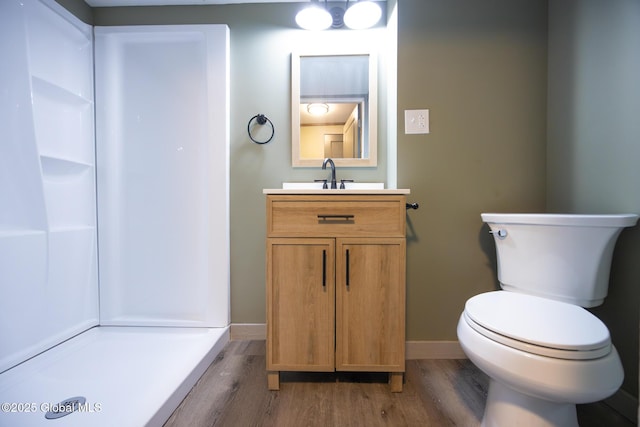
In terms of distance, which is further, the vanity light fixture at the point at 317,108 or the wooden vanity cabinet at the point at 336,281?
the vanity light fixture at the point at 317,108

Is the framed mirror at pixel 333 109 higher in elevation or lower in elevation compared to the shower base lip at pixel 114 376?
higher

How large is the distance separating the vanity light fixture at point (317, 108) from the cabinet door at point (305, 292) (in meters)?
0.86

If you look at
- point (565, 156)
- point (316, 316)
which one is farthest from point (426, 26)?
point (316, 316)

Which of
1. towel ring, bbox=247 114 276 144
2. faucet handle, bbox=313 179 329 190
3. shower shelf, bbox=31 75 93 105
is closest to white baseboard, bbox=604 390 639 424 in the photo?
faucet handle, bbox=313 179 329 190

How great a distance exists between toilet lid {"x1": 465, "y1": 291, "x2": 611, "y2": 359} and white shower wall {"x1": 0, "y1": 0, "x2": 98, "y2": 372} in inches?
75.6

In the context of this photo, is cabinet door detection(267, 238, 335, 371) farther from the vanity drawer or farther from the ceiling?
the ceiling

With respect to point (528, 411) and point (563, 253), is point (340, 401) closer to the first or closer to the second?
point (528, 411)

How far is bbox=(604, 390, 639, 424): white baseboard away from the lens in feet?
3.12

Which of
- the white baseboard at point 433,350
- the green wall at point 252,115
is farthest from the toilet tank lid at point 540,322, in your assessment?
the green wall at point 252,115

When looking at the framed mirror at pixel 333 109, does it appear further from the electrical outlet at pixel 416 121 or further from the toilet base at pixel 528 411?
the toilet base at pixel 528 411

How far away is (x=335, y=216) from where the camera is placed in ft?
3.57

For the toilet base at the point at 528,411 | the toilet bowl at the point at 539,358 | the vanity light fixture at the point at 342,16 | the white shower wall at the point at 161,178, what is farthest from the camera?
the white shower wall at the point at 161,178

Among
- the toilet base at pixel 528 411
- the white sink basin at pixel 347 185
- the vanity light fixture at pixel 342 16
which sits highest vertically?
the vanity light fixture at pixel 342 16

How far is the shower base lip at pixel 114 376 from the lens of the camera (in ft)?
3.02
